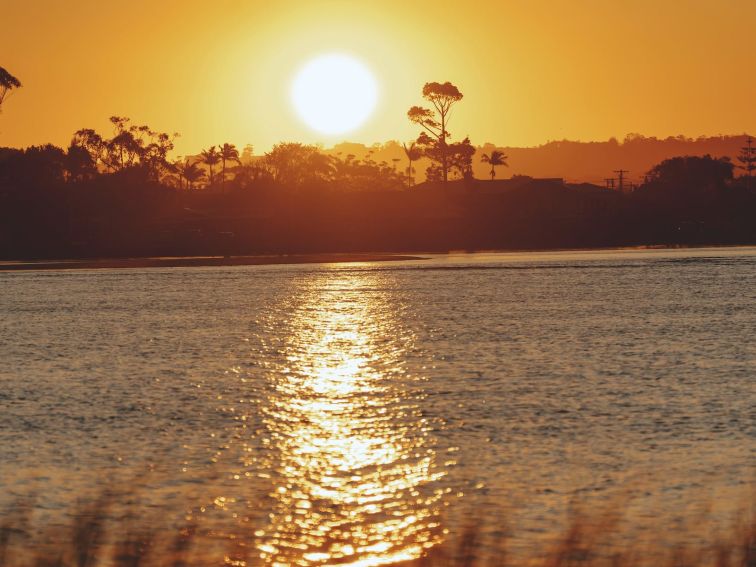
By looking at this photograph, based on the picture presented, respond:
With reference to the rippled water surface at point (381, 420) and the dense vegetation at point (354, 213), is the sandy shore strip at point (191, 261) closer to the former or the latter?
the dense vegetation at point (354, 213)

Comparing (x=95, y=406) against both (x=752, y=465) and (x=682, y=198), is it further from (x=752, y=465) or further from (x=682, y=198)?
(x=682, y=198)

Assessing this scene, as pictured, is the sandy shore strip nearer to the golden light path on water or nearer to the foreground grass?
the golden light path on water

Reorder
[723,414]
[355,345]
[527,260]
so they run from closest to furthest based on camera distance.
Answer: [723,414]
[355,345]
[527,260]

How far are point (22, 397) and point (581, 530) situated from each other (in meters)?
20.2

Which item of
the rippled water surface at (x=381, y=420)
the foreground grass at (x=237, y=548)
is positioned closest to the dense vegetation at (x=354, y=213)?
the rippled water surface at (x=381, y=420)

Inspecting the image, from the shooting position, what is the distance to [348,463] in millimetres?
22047

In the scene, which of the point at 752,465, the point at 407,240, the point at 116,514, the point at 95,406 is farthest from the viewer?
the point at 407,240

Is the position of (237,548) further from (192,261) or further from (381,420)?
(192,261)

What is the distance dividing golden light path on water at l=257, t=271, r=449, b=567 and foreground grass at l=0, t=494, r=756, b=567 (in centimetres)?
59

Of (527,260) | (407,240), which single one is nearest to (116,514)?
(527,260)

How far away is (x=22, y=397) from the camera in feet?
104

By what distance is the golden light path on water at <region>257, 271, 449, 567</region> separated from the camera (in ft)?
52.9

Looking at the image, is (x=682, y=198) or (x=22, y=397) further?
(x=682, y=198)

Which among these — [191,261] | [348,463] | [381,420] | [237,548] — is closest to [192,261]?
[191,261]
